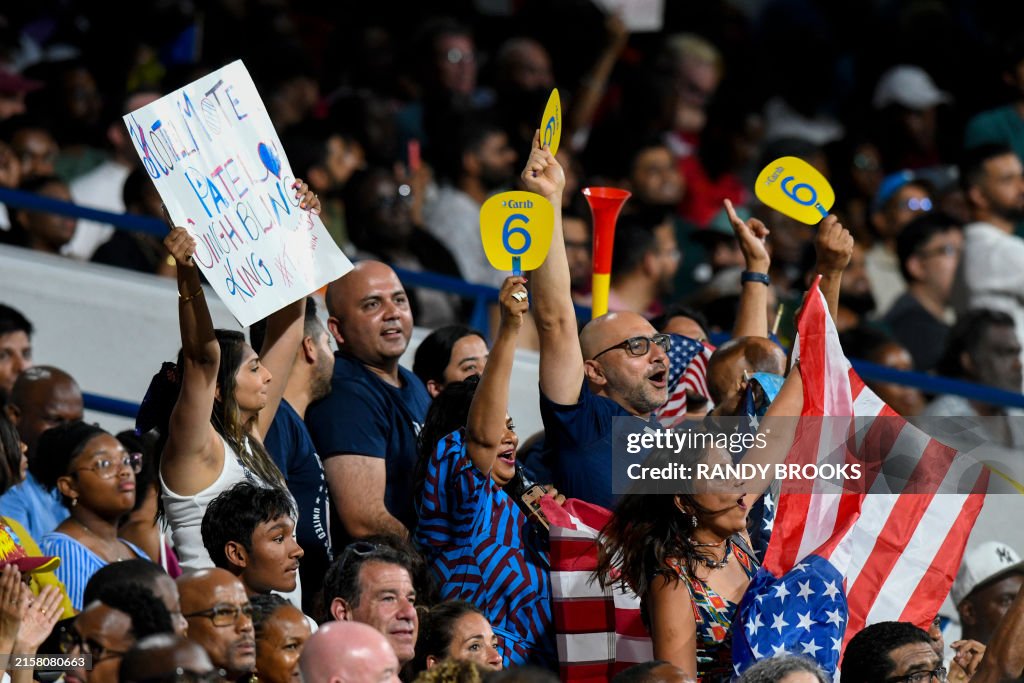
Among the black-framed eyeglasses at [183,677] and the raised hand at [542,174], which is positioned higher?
the raised hand at [542,174]

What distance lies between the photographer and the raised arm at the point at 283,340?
6.56m

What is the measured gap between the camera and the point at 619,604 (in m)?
5.80

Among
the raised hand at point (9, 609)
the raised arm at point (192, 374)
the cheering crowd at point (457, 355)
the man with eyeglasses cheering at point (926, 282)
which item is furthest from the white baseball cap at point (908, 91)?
the raised hand at point (9, 609)

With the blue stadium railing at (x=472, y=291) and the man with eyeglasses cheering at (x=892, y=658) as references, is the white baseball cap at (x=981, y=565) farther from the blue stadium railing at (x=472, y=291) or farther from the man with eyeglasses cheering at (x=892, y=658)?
the man with eyeglasses cheering at (x=892, y=658)

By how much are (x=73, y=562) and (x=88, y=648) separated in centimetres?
145

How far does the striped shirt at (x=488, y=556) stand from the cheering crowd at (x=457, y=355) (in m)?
0.01

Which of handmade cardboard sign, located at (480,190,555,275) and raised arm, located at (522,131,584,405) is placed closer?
handmade cardboard sign, located at (480,190,555,275)

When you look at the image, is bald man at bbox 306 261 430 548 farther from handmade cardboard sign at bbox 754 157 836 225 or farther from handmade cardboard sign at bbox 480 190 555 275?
handmade cardboard sign at bbox 754 157 836 225

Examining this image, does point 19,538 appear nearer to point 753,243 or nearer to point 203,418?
point 203,418

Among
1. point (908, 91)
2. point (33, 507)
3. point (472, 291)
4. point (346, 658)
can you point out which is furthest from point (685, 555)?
point (908, 91)

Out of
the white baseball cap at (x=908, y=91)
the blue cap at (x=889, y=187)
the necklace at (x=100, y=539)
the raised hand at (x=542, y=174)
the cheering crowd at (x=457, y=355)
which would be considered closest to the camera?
the cheering crowd at (x=457, y=355)

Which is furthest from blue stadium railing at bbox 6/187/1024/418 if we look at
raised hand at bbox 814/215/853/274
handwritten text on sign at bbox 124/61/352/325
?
handwritten text on sign at bbox 124/61/352/325

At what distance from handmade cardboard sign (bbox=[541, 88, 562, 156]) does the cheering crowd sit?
0.08 metres

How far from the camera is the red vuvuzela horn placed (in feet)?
22.7
